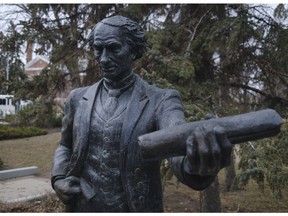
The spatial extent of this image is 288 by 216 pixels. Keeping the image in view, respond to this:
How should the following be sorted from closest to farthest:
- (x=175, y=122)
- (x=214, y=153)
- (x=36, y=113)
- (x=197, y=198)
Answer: (x=214, y=153) < (x=175, y=122) < (x=36, y=113) < (x=197, y=198)

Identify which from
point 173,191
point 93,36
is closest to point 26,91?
point 173,191

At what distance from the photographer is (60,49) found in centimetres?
767

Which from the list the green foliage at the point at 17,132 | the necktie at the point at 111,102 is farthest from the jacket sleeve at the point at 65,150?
the green foliage at the point at 17,132

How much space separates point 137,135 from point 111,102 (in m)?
0.25

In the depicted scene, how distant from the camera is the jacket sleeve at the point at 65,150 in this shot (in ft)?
6.72

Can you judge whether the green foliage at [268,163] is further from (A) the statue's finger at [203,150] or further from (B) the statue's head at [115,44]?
(A) the statue's finger at [203,150]

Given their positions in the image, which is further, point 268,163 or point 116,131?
point 268,163

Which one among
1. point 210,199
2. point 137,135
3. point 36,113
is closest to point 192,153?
point 137,135

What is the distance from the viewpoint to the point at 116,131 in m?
1.88

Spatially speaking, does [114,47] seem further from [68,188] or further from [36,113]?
[36,113]

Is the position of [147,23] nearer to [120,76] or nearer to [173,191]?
[173,191]

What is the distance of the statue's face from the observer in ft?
6.13

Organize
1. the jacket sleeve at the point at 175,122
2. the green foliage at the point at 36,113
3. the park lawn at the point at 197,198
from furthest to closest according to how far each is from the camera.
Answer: the park lawn at the point at 197,198
the green foliage at the point at 36,113
the jacket sleeve at the point at 175,122

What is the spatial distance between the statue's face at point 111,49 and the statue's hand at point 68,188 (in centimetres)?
59
